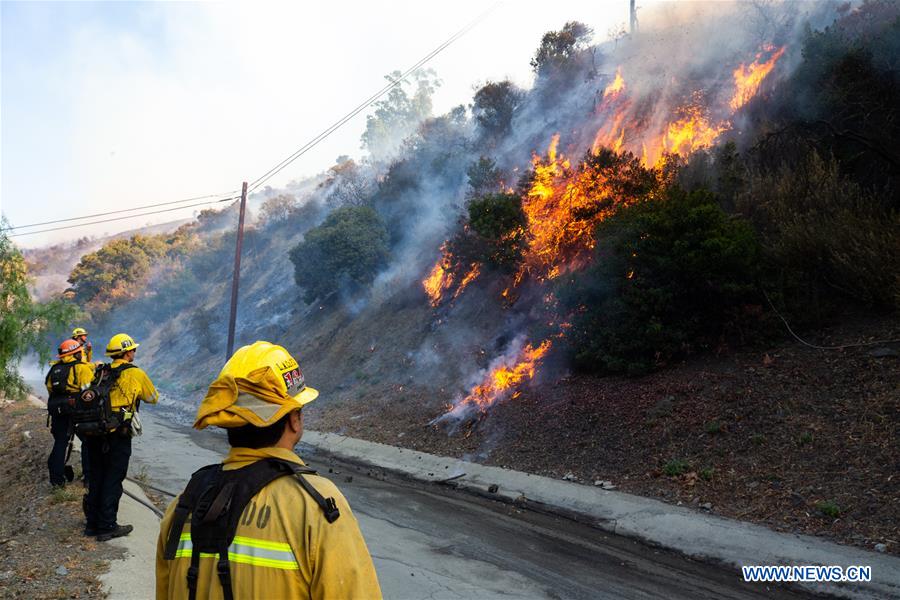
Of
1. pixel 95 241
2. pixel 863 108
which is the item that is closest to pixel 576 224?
pixel 863 108

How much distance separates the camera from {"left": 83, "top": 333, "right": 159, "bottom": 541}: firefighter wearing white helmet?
21.1 ft

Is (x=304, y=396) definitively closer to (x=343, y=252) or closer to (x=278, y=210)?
(x=343, y=252)

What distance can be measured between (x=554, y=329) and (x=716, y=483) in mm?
6184

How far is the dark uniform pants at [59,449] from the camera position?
8.08 meters

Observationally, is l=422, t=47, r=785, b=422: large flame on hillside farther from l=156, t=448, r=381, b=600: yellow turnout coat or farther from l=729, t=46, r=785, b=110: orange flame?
Answer: l=156, t=448, r=381, b=600: yellow turnout coat

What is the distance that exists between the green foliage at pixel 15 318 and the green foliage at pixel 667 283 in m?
10.1

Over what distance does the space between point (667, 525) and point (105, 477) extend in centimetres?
638

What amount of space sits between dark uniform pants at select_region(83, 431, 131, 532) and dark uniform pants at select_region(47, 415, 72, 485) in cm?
175

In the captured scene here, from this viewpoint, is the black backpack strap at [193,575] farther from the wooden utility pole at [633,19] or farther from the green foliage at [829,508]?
the wooden utility pole at [633,19]

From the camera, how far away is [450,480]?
35.4 ft

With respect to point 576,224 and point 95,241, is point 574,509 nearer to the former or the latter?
point 576,224

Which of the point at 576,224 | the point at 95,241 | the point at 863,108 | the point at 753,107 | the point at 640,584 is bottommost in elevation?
the point at 640,584

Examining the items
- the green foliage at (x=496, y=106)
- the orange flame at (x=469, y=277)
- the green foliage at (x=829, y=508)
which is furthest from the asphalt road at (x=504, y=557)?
the green foliage at (x=496, y=106)

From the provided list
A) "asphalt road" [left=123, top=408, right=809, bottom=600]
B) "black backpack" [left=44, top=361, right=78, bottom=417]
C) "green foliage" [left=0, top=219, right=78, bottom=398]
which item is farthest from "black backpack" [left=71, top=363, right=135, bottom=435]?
"green foliage" [left=0, top=219, right=78, bottom=398]
